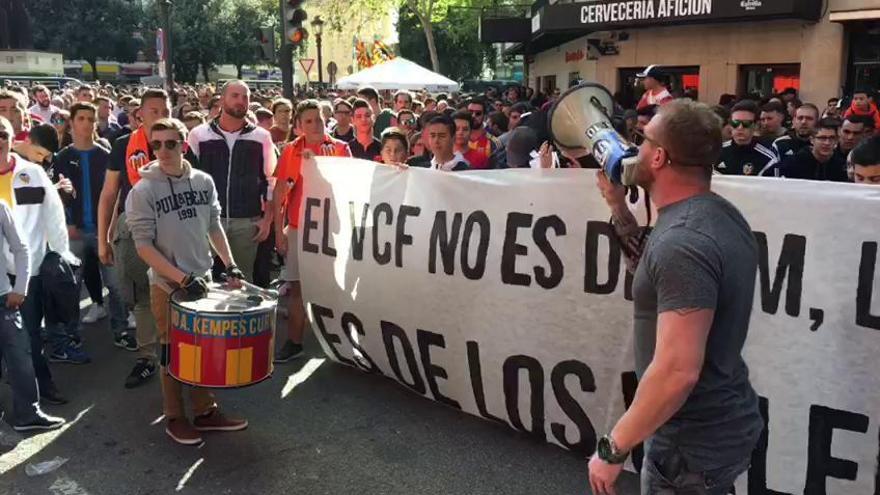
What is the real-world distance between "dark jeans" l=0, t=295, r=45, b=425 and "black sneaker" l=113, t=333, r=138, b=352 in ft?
4.54

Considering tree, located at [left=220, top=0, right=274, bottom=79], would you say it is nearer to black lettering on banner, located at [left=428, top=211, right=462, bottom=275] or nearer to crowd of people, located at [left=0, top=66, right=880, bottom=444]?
crowd of people, located at [left=0, top=66, right=880, bottom=444]

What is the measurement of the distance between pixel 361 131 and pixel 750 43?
11.6m

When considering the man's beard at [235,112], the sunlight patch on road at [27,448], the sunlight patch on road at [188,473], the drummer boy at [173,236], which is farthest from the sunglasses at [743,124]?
the sunlight patch on road at [27,448]

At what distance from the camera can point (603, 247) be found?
3674 mm

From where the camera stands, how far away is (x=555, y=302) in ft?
12.6

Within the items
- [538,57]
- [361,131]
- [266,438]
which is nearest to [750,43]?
[361,131]

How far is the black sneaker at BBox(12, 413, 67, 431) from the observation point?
4465mm

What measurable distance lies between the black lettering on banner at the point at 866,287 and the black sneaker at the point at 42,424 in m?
4.10

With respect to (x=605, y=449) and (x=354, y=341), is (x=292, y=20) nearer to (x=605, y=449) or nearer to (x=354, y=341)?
(x=354, y=341)

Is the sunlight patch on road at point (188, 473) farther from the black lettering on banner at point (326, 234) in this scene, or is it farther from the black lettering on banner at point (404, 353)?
the black lettering on banner at point (326, 234)

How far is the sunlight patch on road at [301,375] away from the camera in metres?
5.09

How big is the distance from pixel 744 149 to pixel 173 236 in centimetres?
399

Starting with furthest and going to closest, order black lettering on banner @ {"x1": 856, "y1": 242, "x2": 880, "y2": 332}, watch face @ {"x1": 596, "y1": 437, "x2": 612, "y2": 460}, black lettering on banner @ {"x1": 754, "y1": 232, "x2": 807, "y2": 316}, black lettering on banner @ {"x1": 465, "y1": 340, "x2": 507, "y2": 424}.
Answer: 1. black lettering on banner @ {"x1": 465, "y1": 340, "x2": 507, "y2": 424}
2. black lettering on banner @ {"x1": 754, "y1": 232, "x2": 807, "y2": 316}
3. black lettering on banner @ {"x1": 856, "y1": 242, "x2": 880, "y2": 332}
4. watch face @ {"x1": 596, "y1": 437, "x2": 612, "y2": 460}

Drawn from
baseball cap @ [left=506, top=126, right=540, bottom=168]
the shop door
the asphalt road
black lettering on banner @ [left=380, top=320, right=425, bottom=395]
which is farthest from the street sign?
black lettering on banner @ [left=380, top=320, right=425, bottom=395]
